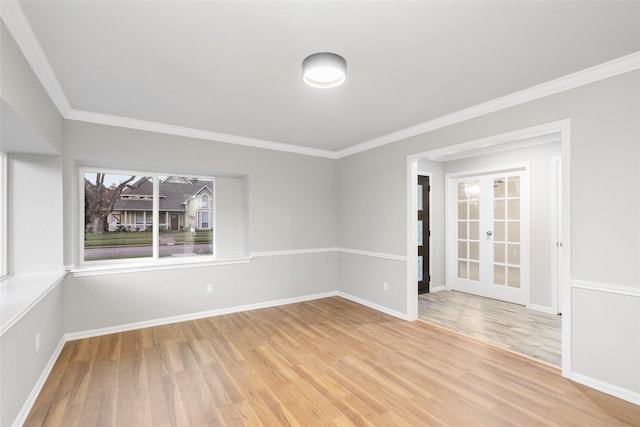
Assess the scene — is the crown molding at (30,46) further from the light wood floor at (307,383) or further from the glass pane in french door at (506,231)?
the glass pane in french door at (506,231)

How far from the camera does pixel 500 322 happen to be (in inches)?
153

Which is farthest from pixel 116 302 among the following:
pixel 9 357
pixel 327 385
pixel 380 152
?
pixel 380 152

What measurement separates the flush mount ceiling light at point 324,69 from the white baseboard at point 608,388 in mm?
3054

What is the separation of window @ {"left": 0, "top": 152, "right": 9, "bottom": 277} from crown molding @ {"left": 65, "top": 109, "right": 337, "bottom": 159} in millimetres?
787

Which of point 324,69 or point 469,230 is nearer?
point 324,69

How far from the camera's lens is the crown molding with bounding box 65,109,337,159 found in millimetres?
3330

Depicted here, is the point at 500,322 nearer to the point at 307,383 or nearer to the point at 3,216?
the point at 307,383

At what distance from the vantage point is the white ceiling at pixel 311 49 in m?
1.71

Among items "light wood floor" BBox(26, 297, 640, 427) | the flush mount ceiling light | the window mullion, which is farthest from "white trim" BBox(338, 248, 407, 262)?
the window mullion

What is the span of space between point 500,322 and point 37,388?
15.7 feet

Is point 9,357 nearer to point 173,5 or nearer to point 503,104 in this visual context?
point 173,5

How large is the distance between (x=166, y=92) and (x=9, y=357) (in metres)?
2.29

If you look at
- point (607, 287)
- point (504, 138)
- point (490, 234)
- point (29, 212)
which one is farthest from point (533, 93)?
point (29, 212)

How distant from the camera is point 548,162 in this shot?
4.34 metres
